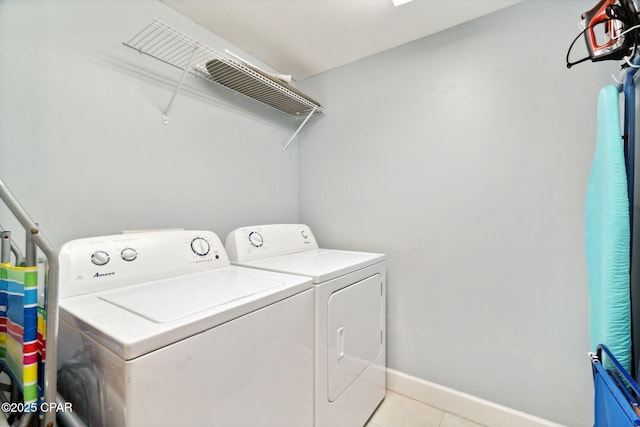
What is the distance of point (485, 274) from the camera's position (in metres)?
1.61

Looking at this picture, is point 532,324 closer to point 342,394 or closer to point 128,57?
point 342,394

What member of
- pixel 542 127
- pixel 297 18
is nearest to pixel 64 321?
pixel 297 18

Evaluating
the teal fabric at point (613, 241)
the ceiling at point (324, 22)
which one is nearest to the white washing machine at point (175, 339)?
the teal fabric at point (613, 241)

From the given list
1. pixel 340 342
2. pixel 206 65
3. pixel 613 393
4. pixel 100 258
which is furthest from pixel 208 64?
pixel 613 393

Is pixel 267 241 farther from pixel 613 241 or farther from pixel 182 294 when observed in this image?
pixel 613 241

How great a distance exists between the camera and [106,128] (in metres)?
1.30

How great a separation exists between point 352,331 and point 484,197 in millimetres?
1110

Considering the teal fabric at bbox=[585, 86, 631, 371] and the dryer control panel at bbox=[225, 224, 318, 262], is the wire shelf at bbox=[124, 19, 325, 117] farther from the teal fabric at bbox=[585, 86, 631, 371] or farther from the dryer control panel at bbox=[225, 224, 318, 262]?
the teal fabric at bbox=[585, 86, 631, 371]

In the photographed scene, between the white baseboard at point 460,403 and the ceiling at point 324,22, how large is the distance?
2.31m

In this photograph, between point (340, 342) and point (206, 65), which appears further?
point (206, 65)

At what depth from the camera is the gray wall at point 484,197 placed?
1398 millimetres

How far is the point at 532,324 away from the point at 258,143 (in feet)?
6.88

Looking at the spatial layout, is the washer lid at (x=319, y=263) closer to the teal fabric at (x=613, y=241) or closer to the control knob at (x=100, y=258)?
A: the control knob at (x=100, y=258)

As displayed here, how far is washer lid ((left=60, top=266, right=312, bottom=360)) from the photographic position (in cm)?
68
